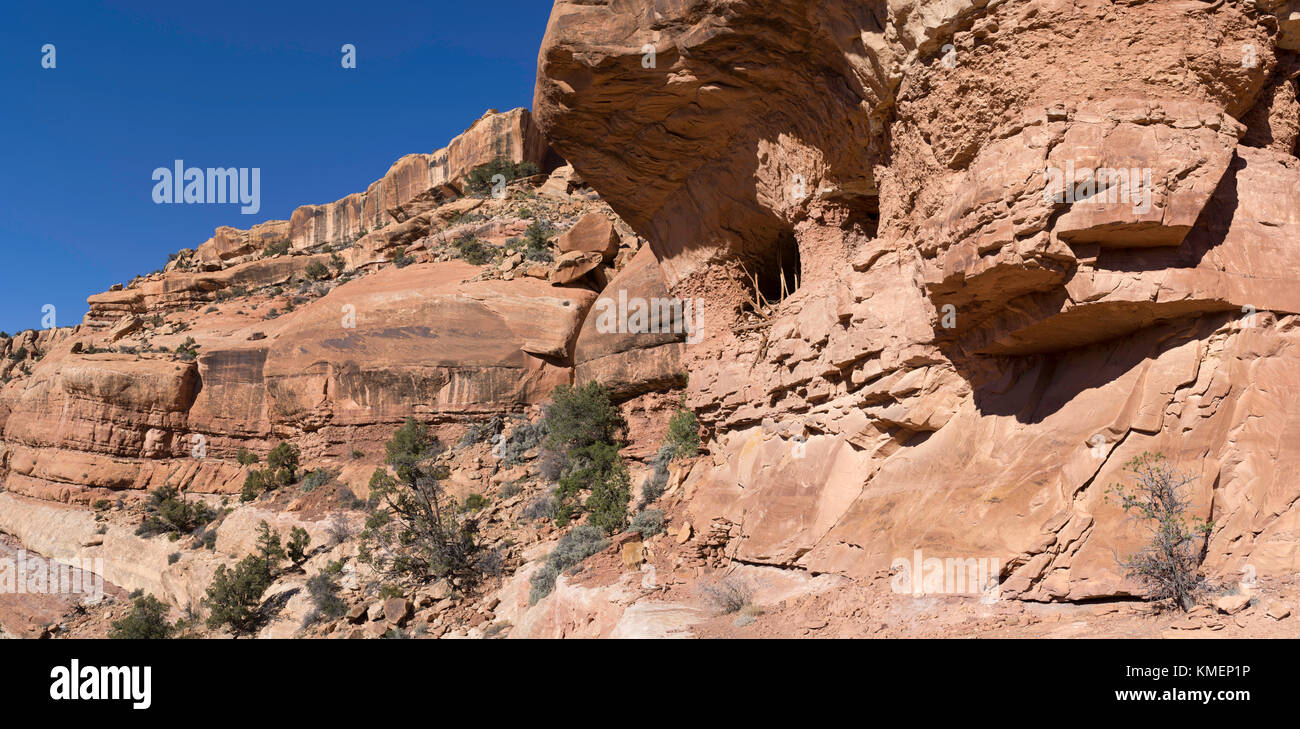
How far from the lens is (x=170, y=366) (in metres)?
24.5

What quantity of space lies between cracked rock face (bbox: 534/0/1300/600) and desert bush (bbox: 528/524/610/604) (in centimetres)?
288

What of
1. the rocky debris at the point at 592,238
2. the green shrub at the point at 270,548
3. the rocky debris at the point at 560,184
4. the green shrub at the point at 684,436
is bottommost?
the green shrub at the point at 270,548

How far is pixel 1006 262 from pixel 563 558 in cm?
859

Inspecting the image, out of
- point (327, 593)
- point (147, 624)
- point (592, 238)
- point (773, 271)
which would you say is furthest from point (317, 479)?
point (773, 271)

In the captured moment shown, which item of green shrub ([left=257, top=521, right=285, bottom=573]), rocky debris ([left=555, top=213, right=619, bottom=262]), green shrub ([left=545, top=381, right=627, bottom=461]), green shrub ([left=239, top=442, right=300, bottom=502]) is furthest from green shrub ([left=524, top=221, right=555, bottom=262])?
green shrub ([left=257, top=521, right=285, bottom=573])

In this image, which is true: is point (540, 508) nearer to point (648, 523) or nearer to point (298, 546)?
point (648, 523)

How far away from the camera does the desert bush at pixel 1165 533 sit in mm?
4766

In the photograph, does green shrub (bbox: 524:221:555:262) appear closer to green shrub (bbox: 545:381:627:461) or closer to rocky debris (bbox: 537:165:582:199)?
rocky debris (bbox: 537:165:582:199)

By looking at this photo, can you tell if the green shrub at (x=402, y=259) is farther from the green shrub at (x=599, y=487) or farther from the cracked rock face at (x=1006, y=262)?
the cracked rock face at (x=1006, y=262)

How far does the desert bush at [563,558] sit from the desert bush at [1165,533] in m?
8.02

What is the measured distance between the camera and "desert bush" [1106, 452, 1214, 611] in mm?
4766

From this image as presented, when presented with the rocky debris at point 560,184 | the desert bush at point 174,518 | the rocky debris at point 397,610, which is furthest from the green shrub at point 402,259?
the rocky debris at point 397,610
